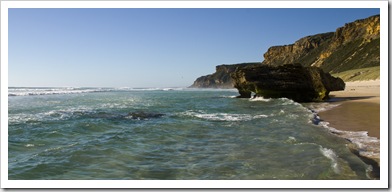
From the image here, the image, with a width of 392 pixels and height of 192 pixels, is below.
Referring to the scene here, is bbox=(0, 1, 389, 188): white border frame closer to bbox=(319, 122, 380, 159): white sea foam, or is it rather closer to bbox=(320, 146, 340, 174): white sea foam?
bbox=(320, 146, 340, 174): white sea foam

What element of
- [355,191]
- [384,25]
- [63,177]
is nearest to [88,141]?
[63,177]

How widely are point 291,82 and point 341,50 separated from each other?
331 ft

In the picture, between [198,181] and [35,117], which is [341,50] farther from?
[198,181]

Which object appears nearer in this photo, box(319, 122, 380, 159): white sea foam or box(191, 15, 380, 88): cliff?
box(319, 122, 380, 159): white sea foam

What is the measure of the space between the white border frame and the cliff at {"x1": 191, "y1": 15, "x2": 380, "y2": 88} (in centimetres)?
8213

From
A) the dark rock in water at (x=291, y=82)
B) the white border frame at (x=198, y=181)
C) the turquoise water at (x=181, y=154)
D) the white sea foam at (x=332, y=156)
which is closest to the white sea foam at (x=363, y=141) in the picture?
the turquoise water at (x=181, y=154)

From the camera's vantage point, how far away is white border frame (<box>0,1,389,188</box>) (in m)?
5.05

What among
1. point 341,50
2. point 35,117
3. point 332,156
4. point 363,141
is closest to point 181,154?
point 332,156

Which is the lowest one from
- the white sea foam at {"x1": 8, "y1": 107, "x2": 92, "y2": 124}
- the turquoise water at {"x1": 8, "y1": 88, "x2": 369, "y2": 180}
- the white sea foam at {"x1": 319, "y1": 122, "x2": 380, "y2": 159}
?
the turquoise water at {"x1": 8, "y1": 88, "x2": 369, "y2": 180}

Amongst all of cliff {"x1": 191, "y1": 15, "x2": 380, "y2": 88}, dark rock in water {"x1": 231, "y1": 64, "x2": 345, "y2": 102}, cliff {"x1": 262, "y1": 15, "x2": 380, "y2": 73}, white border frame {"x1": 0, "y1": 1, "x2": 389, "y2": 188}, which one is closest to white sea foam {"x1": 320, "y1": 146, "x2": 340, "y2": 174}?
white border frame {"x1": 0, "y1": 1, "x2": 389, "y2": 188}

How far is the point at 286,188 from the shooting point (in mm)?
5027

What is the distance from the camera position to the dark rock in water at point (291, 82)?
32.5 metres

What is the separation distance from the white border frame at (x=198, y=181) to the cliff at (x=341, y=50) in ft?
269

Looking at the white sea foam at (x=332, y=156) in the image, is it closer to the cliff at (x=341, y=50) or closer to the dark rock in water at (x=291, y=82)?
the dark rock in water at (x=291, y=82)
